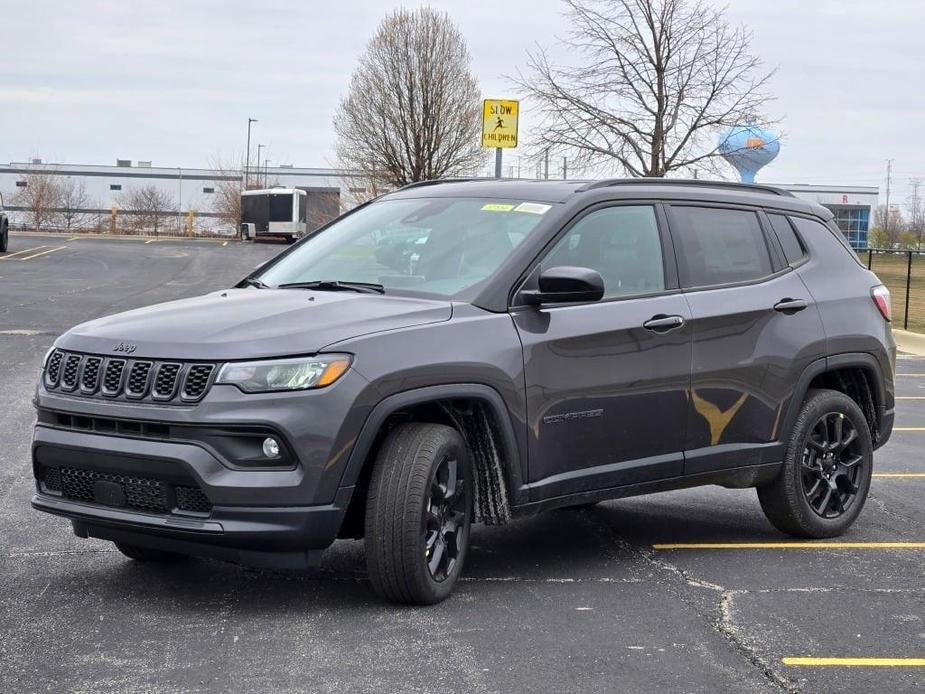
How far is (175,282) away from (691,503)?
23.8 m

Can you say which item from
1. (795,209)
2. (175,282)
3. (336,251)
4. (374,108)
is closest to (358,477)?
(336,251)

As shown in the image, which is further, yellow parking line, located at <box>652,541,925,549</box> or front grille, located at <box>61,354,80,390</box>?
yellow parking line, located at <box>652,541,925,549</box>

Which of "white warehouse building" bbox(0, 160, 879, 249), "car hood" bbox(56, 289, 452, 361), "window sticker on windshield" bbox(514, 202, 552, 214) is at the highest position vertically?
"white warehouse building" bbox(0, 160, 879, 249)

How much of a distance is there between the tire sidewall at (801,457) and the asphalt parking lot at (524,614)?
0.15 m

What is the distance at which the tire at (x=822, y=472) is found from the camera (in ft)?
22.2

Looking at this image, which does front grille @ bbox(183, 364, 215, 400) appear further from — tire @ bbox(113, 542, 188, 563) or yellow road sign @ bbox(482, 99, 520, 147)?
yellow road sign @ bbox(482, 99, 520, 147)

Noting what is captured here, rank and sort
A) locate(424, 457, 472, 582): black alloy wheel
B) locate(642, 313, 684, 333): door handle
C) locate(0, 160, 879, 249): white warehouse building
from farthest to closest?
locate(0, 160, 879, 249): white warehouse building, locate(642, 313, 684, 333): door handle, locate(424, 457, 472, 582): black alloy wheel

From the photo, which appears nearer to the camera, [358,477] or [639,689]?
[639,689]

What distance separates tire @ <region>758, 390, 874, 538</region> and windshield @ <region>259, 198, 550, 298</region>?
1968mm

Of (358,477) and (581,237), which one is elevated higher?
(581,237)

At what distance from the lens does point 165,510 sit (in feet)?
16.1

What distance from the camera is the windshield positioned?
5730 millimetres

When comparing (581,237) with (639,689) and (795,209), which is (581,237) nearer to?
(795,209)

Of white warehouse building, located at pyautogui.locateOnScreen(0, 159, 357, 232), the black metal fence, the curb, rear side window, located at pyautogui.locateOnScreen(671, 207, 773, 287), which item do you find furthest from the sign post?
white warehouse building, located at pyautogui.locateOnScreen(0, 159, 357, 232)
